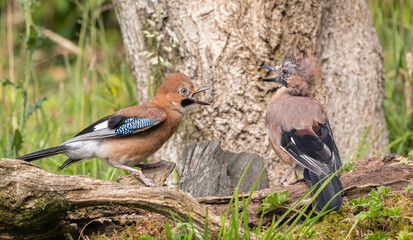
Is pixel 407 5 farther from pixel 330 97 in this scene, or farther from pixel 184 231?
pixel 184 231

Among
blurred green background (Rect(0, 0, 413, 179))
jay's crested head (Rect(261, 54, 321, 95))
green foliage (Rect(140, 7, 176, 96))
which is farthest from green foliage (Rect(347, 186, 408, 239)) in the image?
green foliage (Rect(140, 7, 176, 96))

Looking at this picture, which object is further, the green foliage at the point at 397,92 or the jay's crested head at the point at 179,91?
the green foliage at the point at 397,92

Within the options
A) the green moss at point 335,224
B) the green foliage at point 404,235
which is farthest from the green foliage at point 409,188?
the green foliage at point 404,235

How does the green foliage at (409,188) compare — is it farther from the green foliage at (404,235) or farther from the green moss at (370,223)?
the green foliage at (404,235)

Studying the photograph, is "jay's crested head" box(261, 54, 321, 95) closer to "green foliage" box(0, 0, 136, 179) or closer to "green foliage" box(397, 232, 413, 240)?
"green foliage" box(0, 0, 136, 179)

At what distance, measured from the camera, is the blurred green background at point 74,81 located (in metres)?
5.81

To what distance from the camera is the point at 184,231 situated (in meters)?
3.46

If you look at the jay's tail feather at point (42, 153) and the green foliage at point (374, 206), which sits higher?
the jay's tail feather at point (42, 153)

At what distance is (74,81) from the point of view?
24.3 ft

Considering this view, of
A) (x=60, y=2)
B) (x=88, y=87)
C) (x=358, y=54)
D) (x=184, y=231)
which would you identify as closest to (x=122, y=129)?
(x=184, y=231)

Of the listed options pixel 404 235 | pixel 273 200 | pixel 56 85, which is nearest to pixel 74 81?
pixel 56 85

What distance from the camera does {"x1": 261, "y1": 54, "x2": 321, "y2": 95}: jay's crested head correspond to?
17.5 ft

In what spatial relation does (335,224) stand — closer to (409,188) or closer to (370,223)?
(370,223)

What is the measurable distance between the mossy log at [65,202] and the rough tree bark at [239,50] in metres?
1.87
